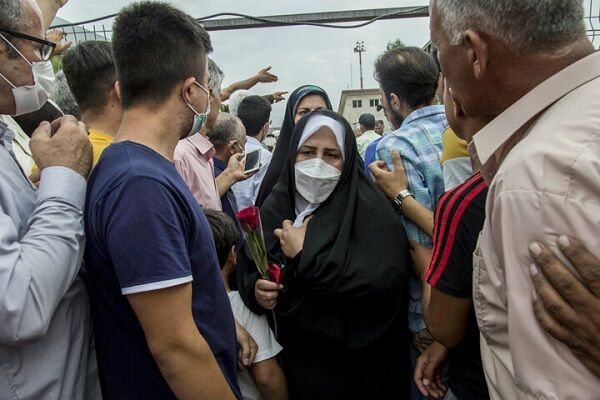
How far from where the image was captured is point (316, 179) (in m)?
2.37

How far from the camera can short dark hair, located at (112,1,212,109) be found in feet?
5.00

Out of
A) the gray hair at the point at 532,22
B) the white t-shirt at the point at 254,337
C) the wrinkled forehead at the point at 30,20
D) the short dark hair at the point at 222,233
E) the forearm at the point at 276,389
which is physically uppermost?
the wrinkled forehead at the point at 30,20

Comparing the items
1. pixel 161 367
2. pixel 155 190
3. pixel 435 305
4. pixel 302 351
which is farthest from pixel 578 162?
pixel 302 351

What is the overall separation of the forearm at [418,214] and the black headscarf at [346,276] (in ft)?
0.26

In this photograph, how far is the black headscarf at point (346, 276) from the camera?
2.07 meters

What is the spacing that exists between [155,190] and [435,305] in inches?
40.3

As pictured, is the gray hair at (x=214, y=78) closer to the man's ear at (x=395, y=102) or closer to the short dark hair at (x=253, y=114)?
the man's ear at (x=395, y=102)

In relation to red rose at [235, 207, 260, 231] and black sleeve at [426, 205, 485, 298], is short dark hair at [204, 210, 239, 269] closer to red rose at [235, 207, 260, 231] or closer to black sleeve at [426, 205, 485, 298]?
red rose at [235, 207, 260, 231]

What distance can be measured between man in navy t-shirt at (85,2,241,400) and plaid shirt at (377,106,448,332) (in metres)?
1.08

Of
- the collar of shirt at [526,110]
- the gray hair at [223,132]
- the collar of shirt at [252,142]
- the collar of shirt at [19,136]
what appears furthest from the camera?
the collar of shirt at [252,142]

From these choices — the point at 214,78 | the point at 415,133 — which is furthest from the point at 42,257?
the point at 214,78

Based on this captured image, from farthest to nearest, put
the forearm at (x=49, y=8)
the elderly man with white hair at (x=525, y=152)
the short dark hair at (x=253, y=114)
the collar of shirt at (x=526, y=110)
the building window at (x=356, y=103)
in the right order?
→ 1. the building window at (x=356, y=103)
2. the short dark hair at (x=253, y=114)
3. the forearm at (x=49, y=8)
4. the collar of shirt at (x=526, y=110)
5. the elderly man with white hair at (x=525, y=152)

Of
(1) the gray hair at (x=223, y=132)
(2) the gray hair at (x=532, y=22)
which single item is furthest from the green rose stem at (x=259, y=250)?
(1) the gray hair at (x=223, y=132)

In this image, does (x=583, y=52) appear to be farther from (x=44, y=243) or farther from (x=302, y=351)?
(x=302, y=351)
